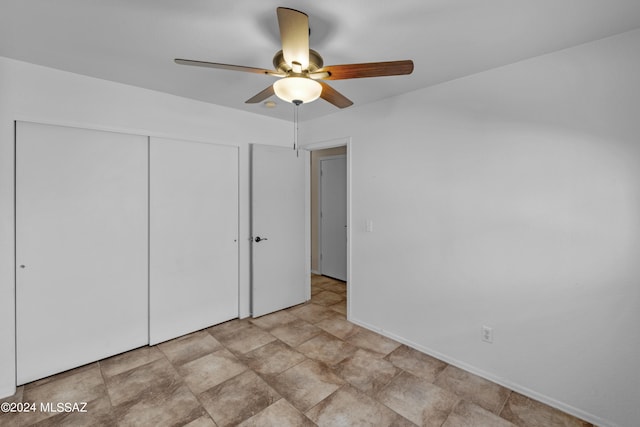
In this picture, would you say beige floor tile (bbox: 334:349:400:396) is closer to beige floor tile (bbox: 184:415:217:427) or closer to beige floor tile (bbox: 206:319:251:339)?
beige floor tile (bbox: 184:415:217:427)

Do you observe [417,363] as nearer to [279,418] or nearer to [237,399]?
[279,418]

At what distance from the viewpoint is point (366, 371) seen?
239 cm

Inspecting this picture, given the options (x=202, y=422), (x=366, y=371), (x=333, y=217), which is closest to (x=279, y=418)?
(x=202, y=422)

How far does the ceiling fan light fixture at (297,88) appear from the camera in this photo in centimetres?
156

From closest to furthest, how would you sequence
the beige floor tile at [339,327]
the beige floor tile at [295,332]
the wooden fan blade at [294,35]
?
the wooden fan blade at [294,35]
the beige floor tile at [295,332]
the beige floor tile at [339,327]

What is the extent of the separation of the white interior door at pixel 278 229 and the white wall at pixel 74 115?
9.8 inches

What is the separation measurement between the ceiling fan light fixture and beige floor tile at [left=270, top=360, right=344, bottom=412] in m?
2.02

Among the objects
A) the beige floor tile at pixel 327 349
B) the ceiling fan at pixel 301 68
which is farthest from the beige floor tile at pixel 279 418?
the ceiling fan at pixel 301 68

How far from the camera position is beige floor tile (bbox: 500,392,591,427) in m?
1.86

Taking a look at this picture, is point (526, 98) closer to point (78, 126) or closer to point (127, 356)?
point (78, 126)

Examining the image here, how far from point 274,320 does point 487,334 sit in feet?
7.12

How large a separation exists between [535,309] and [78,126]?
384 centimetres

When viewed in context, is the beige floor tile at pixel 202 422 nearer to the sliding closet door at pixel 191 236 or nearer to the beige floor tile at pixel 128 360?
the beige floor tile at pixel 128 360

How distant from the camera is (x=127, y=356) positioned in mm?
2613
